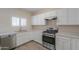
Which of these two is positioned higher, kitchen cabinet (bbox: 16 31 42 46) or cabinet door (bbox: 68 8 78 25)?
cabinet door (bbox: 68 8 78 25)

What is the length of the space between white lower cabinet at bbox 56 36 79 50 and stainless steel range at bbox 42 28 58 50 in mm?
95

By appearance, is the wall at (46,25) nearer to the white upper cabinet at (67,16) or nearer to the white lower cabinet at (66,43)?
the white upper cabinet at (67,16)

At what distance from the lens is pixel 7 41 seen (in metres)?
1.54

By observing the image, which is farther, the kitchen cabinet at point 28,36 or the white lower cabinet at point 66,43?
the kitchen cabinet at point 28,36

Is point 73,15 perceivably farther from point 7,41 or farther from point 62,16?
point 7,41

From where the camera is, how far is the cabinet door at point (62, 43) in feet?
5.00

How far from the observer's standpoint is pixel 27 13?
158 cm

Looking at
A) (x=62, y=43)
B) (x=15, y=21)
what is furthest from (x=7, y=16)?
(x=62, y=43)

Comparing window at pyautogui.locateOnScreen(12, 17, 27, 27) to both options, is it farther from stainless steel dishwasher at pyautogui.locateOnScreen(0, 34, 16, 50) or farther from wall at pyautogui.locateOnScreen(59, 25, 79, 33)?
wall at pyautogui.locateOnScreen(59, 25, 79, 33)

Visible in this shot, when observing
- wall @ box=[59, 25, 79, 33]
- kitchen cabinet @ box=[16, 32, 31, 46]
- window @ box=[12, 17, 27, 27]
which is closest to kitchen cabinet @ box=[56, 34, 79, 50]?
wall @ box=[59, 25, 79, 33]

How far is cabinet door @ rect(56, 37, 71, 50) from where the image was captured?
1.52 m

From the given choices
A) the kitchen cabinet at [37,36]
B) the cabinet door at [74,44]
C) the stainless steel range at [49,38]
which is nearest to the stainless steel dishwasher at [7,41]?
the kitchen cabinet at [37,36]
